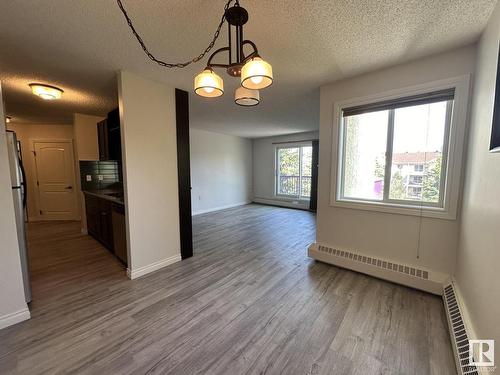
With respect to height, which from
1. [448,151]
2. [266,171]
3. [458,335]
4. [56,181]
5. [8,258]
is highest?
[448,151]

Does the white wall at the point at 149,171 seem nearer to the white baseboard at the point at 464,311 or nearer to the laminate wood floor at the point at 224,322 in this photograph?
the laminate wood floor at the point at 224,322

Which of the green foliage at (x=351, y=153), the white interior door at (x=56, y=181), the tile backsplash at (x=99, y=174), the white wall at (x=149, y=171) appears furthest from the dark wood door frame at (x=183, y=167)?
the white interior door at (x=56, y=181)

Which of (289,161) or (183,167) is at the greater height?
(289,161)

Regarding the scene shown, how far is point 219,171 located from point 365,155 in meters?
4.60

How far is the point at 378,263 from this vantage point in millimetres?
2398

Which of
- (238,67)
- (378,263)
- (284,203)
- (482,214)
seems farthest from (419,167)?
(284,203)

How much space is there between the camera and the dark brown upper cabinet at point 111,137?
3.33 metres

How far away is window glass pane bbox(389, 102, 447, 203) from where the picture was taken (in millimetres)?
2117

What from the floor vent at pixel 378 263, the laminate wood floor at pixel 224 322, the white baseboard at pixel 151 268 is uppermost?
the floor vent at pixel 378 263

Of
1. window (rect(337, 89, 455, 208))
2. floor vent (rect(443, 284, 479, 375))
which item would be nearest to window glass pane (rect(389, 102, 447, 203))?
window (rect(337, 89, 455, 208))

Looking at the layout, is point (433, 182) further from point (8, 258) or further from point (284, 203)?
point (284, 203)

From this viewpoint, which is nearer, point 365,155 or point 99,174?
point 365,155

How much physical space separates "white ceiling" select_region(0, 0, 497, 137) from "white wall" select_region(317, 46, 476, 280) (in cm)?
15

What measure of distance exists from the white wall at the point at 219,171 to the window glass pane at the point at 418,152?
470 cm
